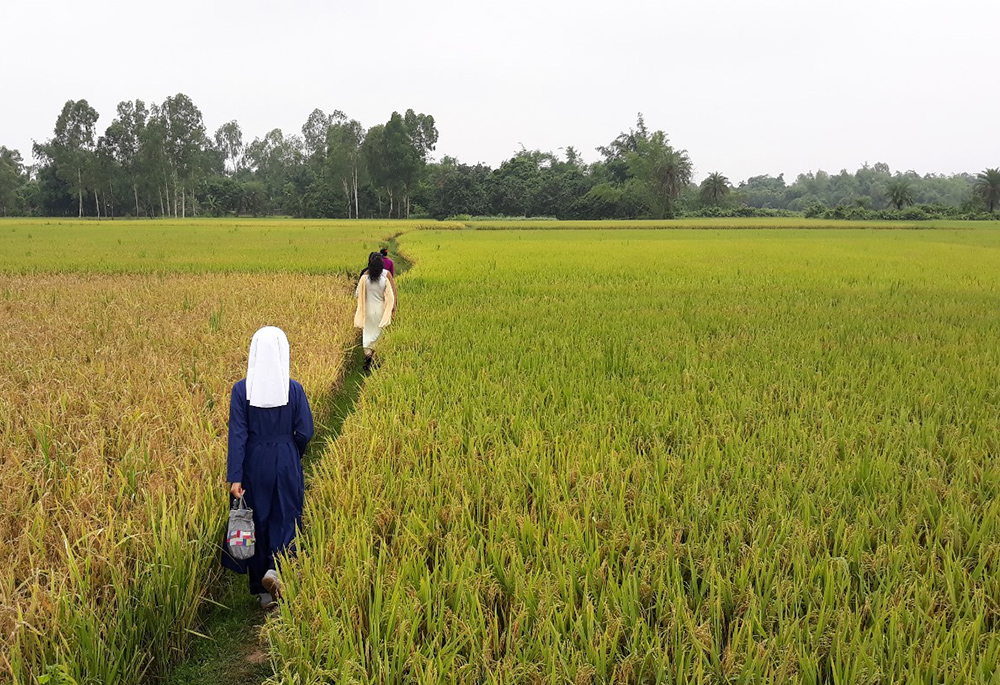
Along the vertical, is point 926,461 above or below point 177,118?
below

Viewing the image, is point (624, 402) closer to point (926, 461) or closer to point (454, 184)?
point (926, 461)

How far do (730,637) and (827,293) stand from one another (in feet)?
27.7

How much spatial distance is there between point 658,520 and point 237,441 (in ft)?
5.68

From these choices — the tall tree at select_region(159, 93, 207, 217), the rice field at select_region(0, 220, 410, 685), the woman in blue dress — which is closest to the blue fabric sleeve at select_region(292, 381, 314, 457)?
the woman in blue dress

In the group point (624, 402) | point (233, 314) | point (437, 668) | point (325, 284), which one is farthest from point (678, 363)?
point (325, 284)

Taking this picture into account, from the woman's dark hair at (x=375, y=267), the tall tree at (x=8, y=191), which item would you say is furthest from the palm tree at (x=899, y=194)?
the tall tree at (x=8, y=191)

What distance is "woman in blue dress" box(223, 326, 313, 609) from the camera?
2.52 m

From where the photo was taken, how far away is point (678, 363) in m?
4.98

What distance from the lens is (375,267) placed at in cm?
592

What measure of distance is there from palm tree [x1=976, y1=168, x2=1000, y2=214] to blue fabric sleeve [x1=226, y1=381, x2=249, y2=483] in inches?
2744

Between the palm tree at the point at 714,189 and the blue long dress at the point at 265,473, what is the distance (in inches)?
2719

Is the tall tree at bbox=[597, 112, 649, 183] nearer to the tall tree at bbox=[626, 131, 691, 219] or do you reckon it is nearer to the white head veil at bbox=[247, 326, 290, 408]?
the tall tree at bbox=[626, 131, 691, 219]

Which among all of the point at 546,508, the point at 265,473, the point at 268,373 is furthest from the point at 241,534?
the point at 546,508

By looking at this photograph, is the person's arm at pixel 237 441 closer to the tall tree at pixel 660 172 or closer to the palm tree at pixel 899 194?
the tall tree at pixel 660 172
